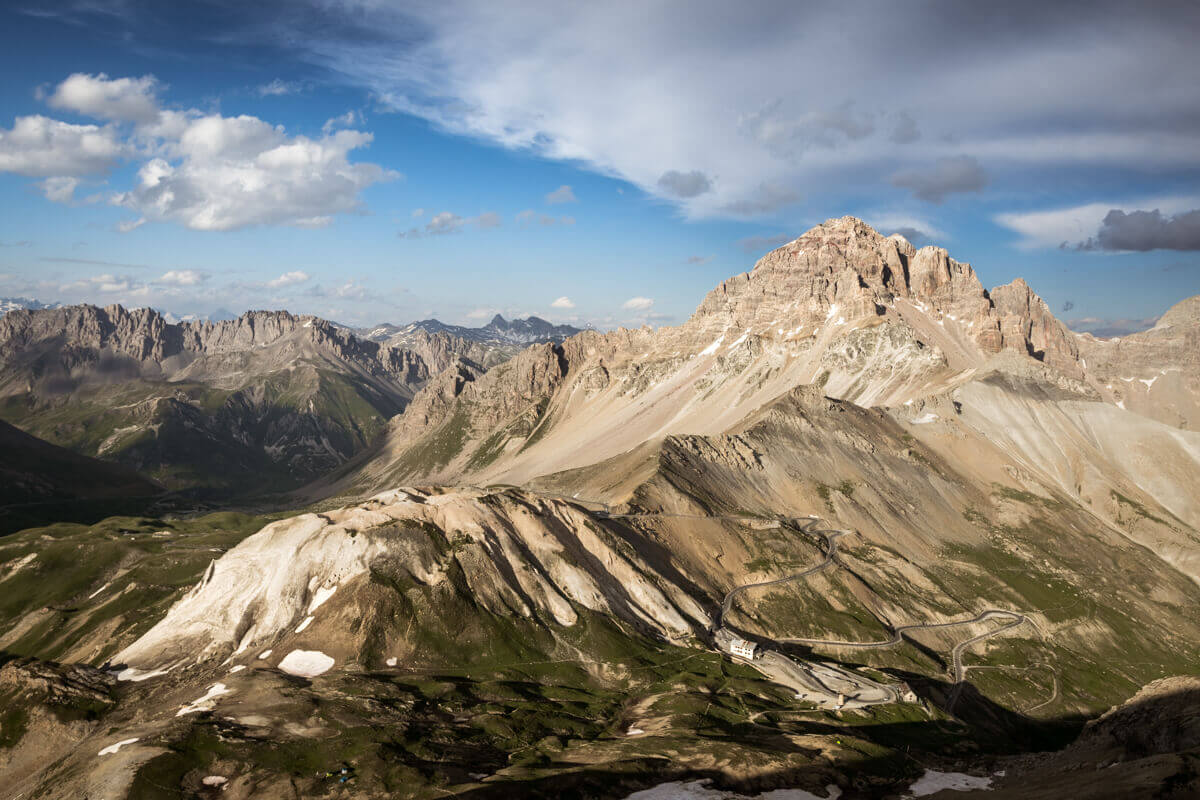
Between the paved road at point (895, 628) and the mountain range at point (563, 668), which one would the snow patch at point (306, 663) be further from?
the paved road at point (895, 628)

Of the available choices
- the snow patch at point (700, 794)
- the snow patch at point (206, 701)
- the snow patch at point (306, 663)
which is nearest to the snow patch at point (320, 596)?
the snow patch at point (306, 663)

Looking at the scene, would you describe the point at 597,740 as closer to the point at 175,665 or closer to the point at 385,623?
the point at 385,623

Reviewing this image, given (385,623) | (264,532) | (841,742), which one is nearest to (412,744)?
(385,623)

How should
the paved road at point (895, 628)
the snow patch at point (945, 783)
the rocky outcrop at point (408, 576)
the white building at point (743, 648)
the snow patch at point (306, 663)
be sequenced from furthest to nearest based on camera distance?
the paved road at point (895, 628), the white building at point (743, 648), the rocky outcrop at point (408, 576), the snow patch at point (306, 663), the snow patch at point (945, 783)

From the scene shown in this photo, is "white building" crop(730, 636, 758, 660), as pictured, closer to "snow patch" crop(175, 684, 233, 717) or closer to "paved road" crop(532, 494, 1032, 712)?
"paved road" crop(532, 494, 1032, 712)

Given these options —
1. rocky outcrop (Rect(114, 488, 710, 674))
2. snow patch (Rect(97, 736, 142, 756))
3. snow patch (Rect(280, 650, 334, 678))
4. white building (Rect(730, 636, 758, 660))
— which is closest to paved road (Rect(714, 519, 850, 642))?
rocky outcrop (Rect(114, 488, 710, 674))

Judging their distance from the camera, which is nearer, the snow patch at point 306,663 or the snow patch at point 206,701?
the snow patch at point 206,701
